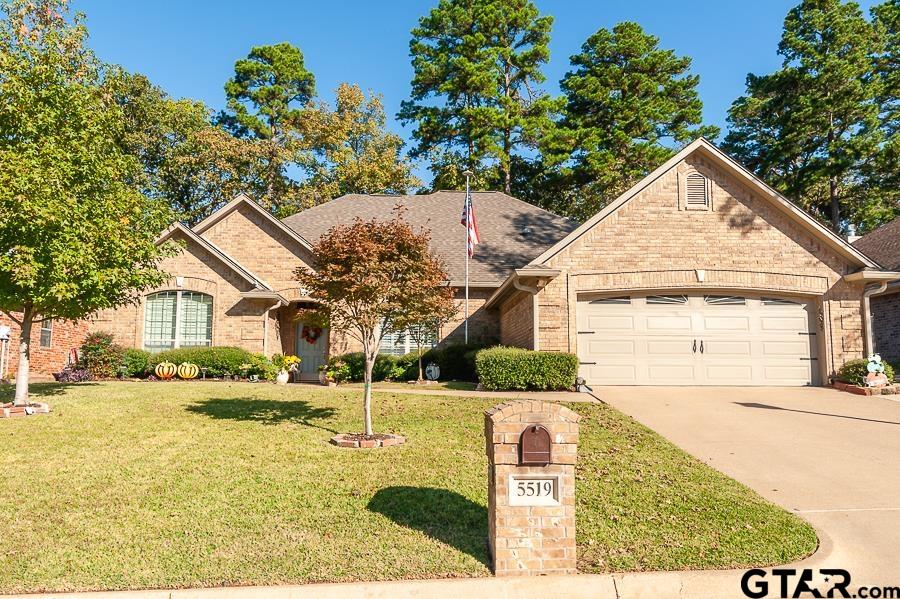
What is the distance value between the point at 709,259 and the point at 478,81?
2414 cm

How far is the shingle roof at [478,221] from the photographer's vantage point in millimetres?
21383

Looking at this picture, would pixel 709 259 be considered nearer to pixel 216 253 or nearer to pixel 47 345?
pixel 216 253

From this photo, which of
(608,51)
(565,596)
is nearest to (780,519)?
(565,596)

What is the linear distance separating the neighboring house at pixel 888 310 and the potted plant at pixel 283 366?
1960 centimetres

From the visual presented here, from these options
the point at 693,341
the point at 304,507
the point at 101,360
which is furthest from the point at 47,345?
the point at 693,341

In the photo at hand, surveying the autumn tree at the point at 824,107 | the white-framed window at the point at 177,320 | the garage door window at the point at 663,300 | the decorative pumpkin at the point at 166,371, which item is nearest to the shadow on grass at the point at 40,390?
the decorative pumpkin at the point at 166,371

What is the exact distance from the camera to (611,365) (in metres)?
15.2

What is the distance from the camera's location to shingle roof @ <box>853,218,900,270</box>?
70.1ft

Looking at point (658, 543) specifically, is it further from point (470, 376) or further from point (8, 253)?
point (470, 376)

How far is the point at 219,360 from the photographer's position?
1773 cm

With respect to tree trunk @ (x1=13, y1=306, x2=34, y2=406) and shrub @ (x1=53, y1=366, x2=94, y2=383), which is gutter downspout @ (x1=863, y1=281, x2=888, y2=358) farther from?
shrub @ (x1=53, y1=366, x2=94, y2=383)

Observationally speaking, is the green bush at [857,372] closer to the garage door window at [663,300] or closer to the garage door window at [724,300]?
the garage door window at [724,300]

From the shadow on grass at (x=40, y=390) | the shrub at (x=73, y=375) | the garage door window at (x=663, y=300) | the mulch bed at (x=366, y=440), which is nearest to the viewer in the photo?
the mulch bed at (x=366, y=440)

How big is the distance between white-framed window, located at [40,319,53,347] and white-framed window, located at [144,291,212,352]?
365 centimetres
